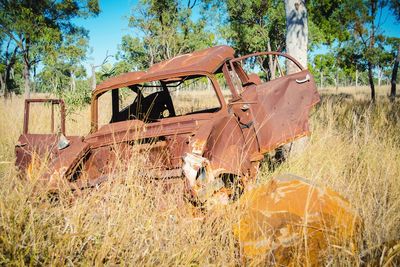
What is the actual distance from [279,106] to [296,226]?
5.07 feet

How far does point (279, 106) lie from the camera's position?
3092 mm

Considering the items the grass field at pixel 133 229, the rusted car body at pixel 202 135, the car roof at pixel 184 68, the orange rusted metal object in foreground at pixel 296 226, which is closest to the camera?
the grass field at pixel 133 229

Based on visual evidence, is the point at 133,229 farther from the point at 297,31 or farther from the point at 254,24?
the point at 254,24

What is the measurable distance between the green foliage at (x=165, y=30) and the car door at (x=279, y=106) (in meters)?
13.7

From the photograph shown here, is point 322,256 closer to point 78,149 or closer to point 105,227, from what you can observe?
point 105,227

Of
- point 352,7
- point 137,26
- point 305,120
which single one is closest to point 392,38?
point 352,7

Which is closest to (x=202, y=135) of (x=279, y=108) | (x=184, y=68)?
(x=184, y=68)

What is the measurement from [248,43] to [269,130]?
1767 cm

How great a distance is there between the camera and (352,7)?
42.7 ft

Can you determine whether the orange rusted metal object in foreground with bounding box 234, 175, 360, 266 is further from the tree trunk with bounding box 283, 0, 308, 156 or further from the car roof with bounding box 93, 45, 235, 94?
the tree trunk with bounding box 283, 0, 308, 156

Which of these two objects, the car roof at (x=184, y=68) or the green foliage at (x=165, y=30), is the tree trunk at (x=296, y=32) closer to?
the car roof at (x=184, y=68)

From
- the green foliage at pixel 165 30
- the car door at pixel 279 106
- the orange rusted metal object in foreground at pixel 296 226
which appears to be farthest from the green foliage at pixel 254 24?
the orange rusted metal object in foreground at pixel 296 226

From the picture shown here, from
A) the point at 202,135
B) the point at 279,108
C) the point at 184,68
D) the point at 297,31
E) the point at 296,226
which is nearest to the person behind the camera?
the point at 296,226

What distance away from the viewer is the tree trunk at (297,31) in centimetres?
418
